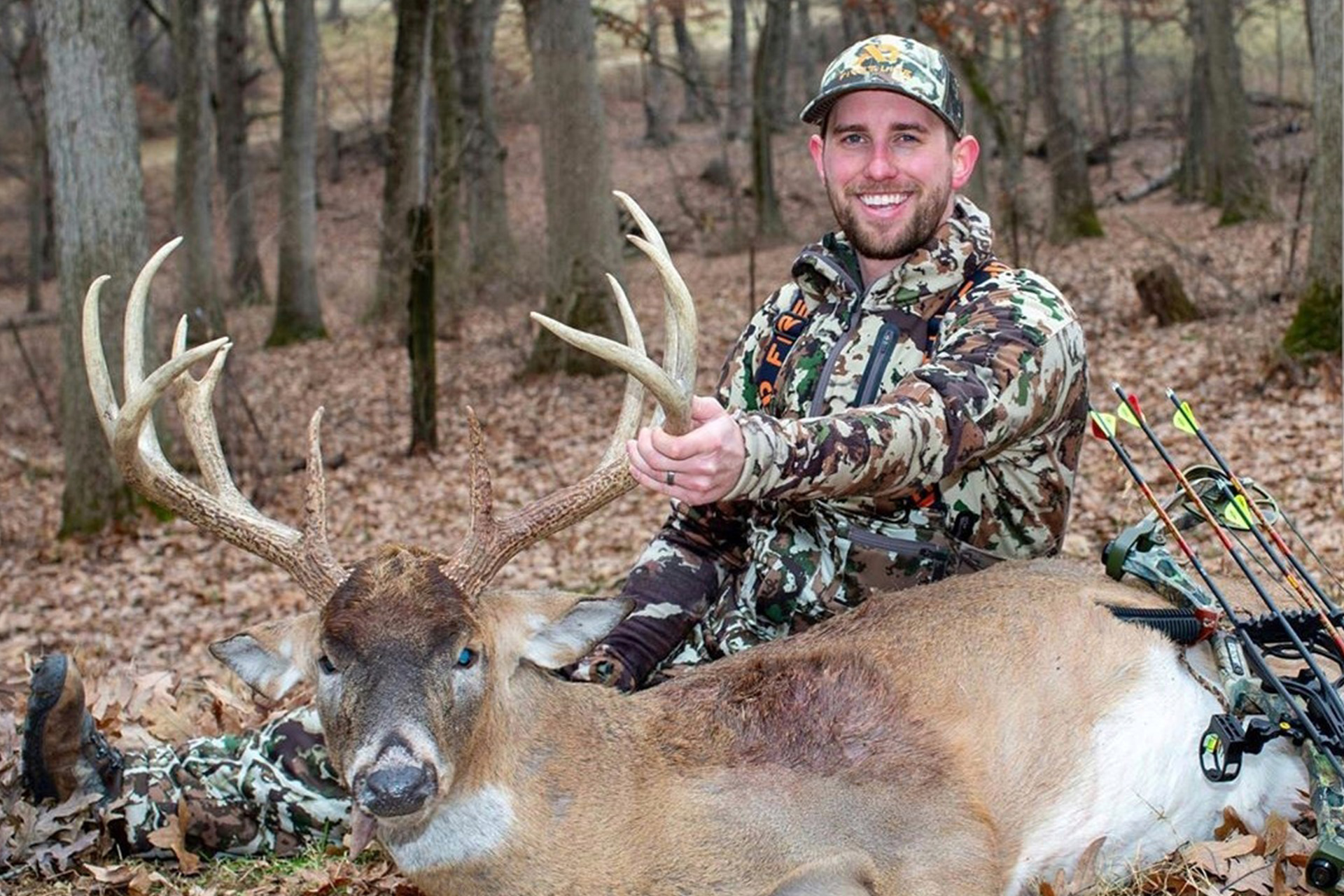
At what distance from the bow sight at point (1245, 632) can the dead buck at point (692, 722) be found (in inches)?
4.6

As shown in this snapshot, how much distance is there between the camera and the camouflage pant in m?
5.09

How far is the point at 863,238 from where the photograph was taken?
4828mm

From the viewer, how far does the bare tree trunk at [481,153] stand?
75.8 ft

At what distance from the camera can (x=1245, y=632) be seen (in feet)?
13.8

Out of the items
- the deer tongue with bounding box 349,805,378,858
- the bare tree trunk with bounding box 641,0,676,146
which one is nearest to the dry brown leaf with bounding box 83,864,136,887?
the deer tongue with bounding box 349,805,378,858

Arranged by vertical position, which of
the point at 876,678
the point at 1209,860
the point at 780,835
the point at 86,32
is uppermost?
the point at 86,32

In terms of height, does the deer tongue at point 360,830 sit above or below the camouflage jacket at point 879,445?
below

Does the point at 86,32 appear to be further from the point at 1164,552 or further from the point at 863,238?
the point at 1164,552

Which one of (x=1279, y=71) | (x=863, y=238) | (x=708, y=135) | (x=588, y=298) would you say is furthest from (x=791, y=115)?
(x=863, y=238)

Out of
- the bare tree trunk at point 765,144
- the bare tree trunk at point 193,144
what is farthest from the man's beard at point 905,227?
the bare tree trunk at point 765,144

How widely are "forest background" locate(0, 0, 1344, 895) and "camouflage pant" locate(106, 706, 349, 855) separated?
12cm

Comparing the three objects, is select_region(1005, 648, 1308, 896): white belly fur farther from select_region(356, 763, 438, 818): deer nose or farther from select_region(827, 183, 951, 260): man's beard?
select_region(356, 763, 438, 818): deer nose

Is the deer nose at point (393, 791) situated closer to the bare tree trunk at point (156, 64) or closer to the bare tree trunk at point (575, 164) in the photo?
the bare tree trunk at point (575, 164)

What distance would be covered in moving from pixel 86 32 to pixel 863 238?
27.3 feet
